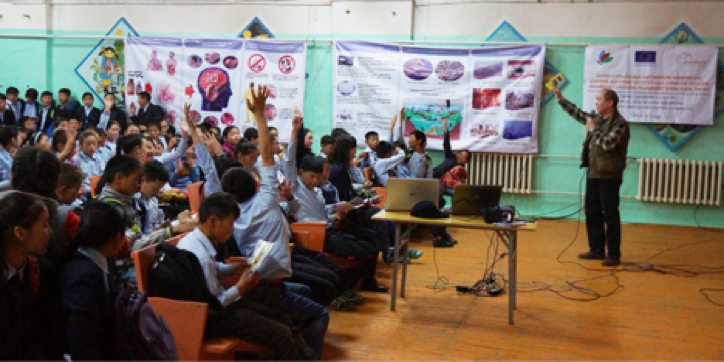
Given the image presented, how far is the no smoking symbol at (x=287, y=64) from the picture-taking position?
923cm

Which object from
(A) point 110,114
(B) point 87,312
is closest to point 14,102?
(A) point 110,114

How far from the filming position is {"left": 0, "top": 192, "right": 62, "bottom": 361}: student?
189 centimetres

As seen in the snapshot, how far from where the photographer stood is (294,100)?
30.5ft

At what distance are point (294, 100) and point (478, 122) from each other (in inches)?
105

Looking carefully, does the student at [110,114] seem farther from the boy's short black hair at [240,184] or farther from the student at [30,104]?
the boy's short black hair at [240,184]

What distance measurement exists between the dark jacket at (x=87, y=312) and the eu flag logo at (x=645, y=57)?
779 centimetres

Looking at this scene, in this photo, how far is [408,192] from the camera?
4.50m

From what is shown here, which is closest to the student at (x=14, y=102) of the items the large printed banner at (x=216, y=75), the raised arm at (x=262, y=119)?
the large printed banner at (x=216, y=75)

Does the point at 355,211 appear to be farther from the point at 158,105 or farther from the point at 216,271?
the point at 158,105

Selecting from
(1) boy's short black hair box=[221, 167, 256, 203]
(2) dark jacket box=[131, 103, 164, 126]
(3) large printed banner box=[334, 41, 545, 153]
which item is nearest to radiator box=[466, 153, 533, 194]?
(3) large printed banner box=[334, 41, 545, 153]

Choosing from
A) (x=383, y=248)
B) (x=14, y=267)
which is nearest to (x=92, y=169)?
(x=383, y=248)

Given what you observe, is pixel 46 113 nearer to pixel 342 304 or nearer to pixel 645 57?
pixel 342 304

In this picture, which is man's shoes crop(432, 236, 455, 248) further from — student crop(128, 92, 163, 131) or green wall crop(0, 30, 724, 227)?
student crop(128, 92, 163, 131)

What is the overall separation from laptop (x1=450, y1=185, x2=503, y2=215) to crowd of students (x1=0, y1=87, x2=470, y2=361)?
0.79 metres
